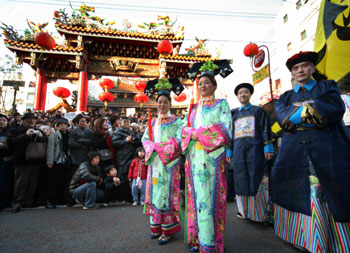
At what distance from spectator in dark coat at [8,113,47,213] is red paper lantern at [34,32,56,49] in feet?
25.7

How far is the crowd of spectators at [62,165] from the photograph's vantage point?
3.79 meters

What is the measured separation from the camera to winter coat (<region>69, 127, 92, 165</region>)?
4.28 metres

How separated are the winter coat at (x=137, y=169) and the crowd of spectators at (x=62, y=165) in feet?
0.75

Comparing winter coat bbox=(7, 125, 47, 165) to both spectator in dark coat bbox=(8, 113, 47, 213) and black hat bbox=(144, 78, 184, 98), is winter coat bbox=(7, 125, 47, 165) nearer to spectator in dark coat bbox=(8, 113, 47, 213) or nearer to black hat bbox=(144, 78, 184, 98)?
spectator in dark coat bbox=(8, 113, 47, 213)

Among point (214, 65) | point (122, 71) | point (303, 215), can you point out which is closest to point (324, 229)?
point (303, 215)

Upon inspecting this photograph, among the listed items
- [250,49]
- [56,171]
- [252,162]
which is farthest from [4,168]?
[250,49]

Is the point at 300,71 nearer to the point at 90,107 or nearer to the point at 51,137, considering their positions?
the point at 51,137

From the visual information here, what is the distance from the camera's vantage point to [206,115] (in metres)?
2.16

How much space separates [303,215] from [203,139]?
1273 mm

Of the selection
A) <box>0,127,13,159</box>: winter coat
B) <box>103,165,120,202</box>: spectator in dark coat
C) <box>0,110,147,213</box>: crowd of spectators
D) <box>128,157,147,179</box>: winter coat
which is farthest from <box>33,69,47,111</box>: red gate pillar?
<box>128,157,147,179</box>: winter coat

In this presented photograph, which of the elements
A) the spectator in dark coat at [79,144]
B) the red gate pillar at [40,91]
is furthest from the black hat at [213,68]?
the red gate pillar at [40,91]

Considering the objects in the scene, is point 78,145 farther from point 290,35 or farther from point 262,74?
point 290,35

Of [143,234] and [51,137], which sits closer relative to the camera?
[143,234]

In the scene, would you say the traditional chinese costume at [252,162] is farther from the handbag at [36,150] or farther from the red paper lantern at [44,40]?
the red paper lantern at [44,40]
